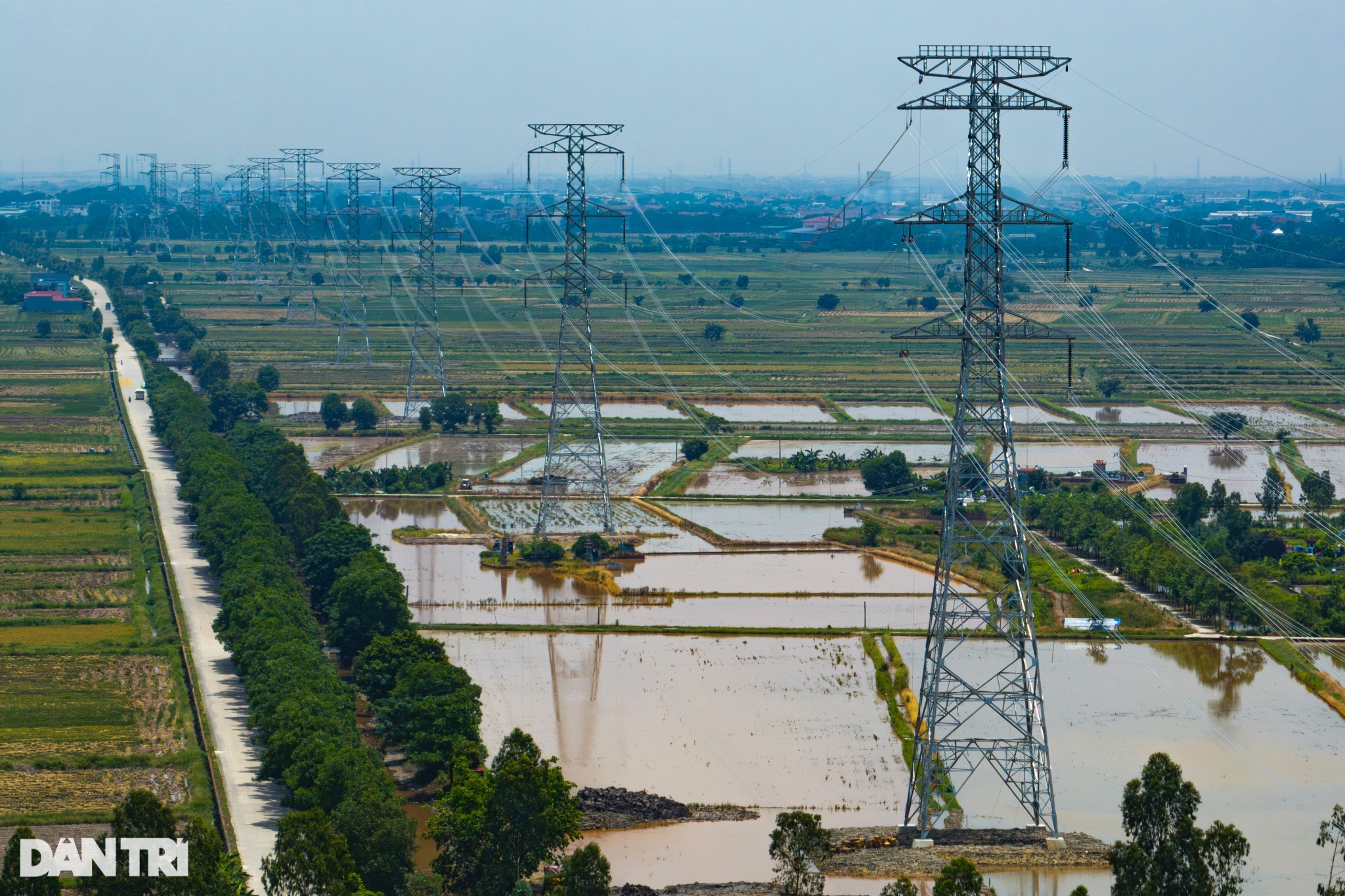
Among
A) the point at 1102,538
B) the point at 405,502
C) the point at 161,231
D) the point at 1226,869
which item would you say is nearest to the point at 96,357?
the point at 405,502

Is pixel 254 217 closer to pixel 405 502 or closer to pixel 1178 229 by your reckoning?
pixel 1178 229

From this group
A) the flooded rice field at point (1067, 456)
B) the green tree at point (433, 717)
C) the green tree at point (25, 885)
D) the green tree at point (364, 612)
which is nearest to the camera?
the green tree at point (25, 885)

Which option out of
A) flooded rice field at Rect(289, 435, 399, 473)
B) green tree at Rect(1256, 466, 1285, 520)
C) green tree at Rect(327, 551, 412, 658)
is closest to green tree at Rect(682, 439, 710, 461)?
flooded rice field at Rect(289, 435, 399, 473)

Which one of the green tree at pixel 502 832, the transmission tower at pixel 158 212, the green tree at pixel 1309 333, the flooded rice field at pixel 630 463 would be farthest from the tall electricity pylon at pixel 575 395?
the transmission tower at pixel 158 212

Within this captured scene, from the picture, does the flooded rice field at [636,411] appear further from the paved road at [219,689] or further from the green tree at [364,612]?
the green tree at [364,612]

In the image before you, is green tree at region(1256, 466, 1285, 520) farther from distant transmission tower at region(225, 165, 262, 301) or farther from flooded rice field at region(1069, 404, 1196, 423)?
distant transmission tower at region(225, 165, 262, 301)

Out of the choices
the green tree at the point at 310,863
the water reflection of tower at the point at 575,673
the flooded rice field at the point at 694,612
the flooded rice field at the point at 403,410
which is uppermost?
the flooded rice field at the point at 403,410
